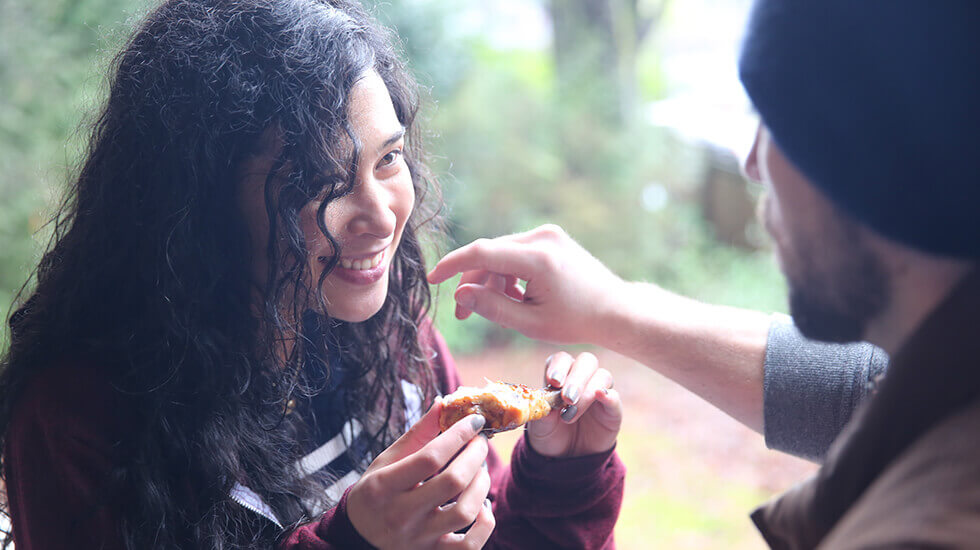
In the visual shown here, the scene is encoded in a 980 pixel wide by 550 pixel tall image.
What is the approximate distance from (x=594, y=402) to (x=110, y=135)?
1035 millimetres

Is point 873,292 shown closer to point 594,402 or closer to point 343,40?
point 594,402

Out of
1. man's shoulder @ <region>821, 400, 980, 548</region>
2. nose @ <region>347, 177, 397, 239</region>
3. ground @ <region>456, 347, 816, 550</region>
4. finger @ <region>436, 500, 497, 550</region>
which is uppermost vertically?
nose @ <region>347, 177, 397, 239</region>

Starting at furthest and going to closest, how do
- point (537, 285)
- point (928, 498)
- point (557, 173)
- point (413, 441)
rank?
1. point (557, 173)
2. point (537, 285)
3. point (413, 441)
4. point (928, 498)

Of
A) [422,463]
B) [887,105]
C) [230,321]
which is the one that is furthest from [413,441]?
[887,105]

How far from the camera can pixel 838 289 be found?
0.97 meters

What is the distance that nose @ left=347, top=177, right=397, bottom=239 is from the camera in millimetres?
1354

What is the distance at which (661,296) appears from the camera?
1.80 metres

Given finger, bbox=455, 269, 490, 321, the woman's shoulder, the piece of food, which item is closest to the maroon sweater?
the woman's shoulder

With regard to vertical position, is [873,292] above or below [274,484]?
above

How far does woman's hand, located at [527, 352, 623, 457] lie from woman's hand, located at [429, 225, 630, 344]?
146 mm

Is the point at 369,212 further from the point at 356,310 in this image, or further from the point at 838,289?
the point at 838,289

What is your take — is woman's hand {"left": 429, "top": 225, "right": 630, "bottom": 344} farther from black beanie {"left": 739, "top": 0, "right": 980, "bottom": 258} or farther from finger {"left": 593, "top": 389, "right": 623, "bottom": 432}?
black beanie {"left": 739, "top": 0, "right": 980, "bottom": 258}

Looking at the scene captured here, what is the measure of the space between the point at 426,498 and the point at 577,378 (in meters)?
0.43

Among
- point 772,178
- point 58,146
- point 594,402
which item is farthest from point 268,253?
point 58,146
